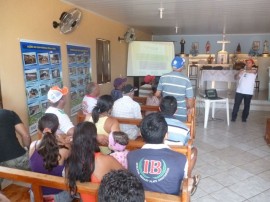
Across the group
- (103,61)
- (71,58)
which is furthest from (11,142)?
(103,61)

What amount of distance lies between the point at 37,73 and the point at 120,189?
247 centimetres

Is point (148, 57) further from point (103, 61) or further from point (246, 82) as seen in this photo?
point (246, 82)

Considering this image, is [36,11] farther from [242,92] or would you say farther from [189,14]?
[242,92]

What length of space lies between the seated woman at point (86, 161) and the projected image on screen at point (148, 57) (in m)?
4.93

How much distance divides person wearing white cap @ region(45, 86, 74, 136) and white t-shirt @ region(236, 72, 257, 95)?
393 cm

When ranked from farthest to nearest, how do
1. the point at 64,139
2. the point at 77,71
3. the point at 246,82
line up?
the point at 246,82, the point at 77,71, the point at 64,139

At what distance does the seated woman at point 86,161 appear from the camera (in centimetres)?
119

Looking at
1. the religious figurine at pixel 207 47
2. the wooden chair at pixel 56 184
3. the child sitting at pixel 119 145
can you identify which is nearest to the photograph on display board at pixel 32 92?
the child sitting at pixel 119 145

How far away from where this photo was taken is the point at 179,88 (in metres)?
2.73

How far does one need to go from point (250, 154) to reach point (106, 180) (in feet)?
10.1

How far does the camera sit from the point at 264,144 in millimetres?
3713

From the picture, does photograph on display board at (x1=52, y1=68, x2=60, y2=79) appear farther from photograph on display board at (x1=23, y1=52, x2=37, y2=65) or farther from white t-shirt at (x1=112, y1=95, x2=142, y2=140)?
white t-shirt at (x1=112, y1=95, x2=142, y2=140)

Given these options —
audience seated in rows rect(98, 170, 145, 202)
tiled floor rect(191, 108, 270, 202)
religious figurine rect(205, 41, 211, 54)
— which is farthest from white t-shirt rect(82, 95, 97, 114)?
religious figurine rect(205, 41, 211, 54)

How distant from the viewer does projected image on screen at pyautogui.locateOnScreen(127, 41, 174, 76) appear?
6.12 meters
